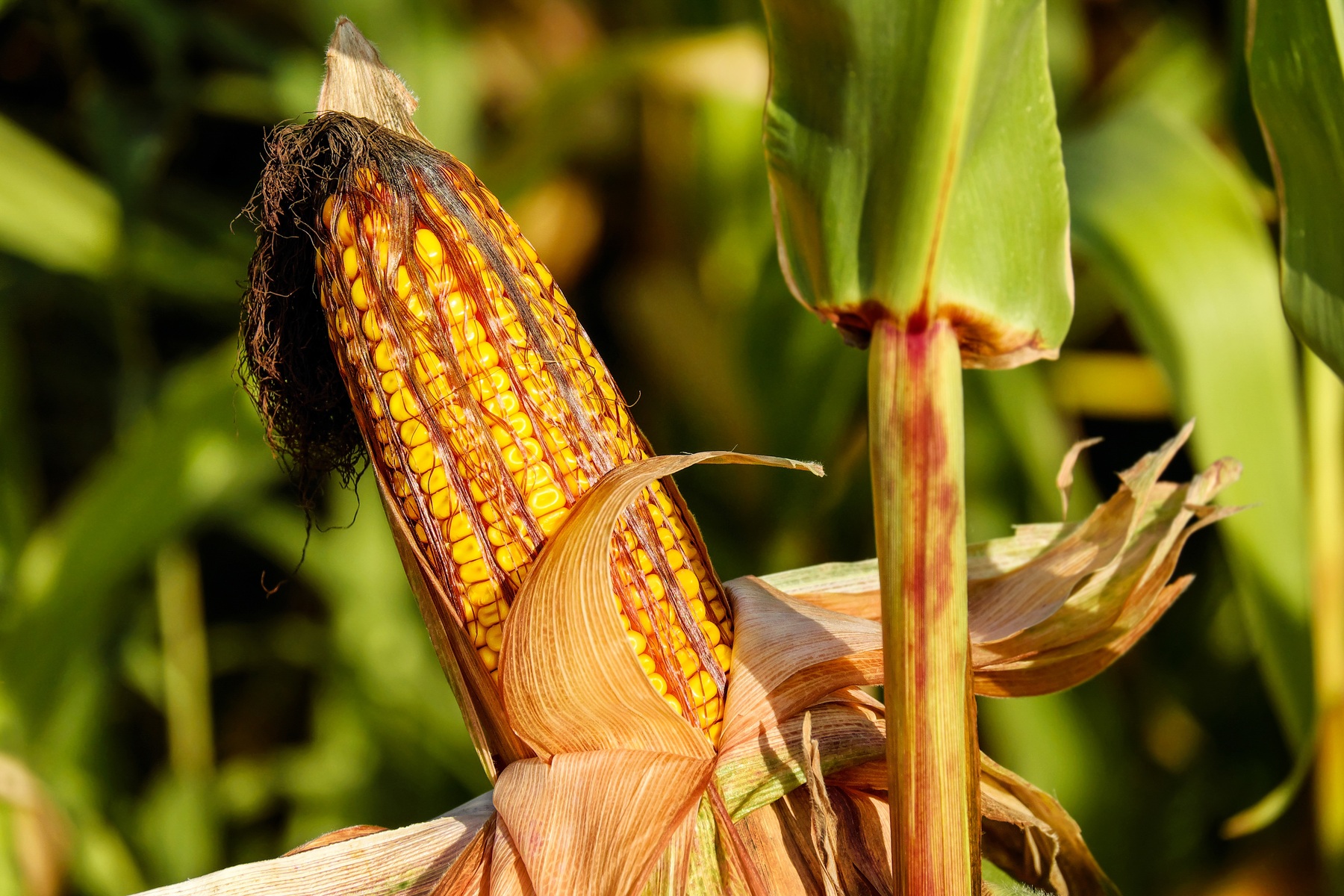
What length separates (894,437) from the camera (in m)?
0.35

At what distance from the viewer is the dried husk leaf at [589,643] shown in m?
0.40

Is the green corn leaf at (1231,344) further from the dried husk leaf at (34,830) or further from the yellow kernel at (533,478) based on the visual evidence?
the dried husk leaf at (34,830)

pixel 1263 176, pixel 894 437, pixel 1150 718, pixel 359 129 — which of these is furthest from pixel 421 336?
pixel 1150 718

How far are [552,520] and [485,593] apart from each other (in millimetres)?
42

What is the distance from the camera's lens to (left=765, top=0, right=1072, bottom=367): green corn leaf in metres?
0.32

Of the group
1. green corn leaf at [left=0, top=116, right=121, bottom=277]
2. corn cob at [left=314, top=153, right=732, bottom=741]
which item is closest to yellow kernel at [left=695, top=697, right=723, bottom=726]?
corn cob at [left=314, top=153, right=732, bottom=741]

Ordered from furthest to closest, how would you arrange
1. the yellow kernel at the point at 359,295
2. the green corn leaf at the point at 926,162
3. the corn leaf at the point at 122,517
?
the corn leaf at the point at 122,517, the yellow kernel at the point at 359,295, the green corn leaf at the point at 926,162

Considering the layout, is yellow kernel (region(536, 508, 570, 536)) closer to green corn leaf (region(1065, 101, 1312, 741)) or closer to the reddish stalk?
the reddish stalk

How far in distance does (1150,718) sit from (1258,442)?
88cm

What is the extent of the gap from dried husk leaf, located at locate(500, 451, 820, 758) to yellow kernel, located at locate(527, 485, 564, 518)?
0.09 feet

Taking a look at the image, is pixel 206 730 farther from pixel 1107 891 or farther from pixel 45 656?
pixel 1107 891

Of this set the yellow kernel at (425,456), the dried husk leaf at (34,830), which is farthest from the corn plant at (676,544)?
the dried husk leaf at (34,830)

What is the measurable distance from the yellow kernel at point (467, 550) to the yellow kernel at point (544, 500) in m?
0.03

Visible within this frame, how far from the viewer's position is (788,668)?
44 centimetres
